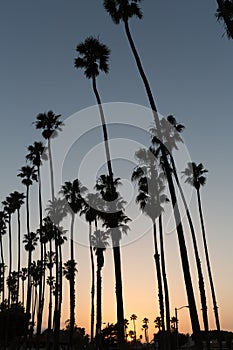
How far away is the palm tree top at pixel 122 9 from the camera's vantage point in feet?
103

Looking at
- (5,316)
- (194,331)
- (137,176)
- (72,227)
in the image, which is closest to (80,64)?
(137,176)

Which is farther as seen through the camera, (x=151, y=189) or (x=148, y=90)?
(x=151, y=189)

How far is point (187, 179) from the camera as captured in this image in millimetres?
53312

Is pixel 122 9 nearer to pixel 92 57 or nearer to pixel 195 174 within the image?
pixel 92 57

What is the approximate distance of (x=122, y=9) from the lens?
1239 inches

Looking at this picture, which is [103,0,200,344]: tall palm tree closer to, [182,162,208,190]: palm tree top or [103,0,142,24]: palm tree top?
[103,0,142,24]: palm tree top

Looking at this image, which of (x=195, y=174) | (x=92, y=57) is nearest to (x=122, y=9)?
(x=92, y=57)

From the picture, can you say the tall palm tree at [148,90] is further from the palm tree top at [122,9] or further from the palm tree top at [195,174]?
the palm tree top at [195,174]

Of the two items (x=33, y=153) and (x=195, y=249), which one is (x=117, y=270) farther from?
(x=33, y=153)

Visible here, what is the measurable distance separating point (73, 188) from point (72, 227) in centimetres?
609

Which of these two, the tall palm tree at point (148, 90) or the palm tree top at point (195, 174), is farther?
the palm tree top at point (195, 174)

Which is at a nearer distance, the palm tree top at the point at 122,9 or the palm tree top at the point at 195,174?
the palm tree top at the point at 122,9

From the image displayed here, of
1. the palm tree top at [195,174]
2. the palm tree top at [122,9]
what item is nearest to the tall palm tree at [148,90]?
the palm tree top at [122,9]

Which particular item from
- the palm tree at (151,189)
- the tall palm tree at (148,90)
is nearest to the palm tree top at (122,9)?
the tall palm tree at (148,90)
